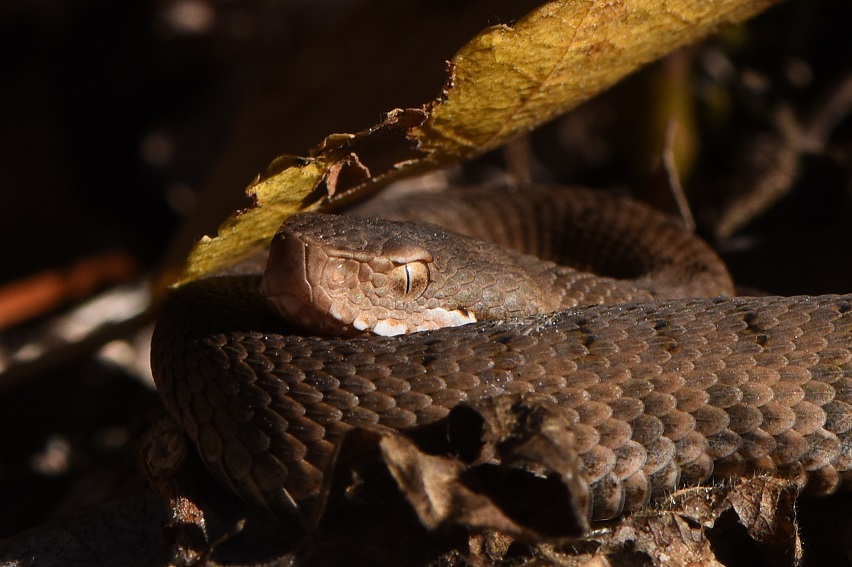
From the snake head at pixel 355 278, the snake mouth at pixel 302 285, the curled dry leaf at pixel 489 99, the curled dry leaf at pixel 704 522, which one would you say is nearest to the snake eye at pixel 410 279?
the snake head at pixel 355 278

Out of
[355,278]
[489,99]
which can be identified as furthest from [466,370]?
[489,99]

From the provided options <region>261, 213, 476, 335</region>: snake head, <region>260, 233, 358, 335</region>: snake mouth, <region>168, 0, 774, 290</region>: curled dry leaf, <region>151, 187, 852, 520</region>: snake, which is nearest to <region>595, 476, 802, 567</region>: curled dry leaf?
<region>151, 187, 852, 520</region>: snake

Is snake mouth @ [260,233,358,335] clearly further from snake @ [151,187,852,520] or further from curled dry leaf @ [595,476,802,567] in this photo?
curled dry leaf @ [595,476,802,567]

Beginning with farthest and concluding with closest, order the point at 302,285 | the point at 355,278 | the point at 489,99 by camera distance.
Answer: the point at 489,99 → the point at 355,278 → the point at 302,285

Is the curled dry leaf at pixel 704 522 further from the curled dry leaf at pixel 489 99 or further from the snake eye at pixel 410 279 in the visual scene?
the curled dry leaf at pixel 489 99

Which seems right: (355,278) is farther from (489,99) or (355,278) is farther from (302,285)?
(489,99)

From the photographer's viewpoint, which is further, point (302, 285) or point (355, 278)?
point (355, 278)

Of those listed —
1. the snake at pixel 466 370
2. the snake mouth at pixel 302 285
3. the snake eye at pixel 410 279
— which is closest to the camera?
the snake at pixel 466 370
